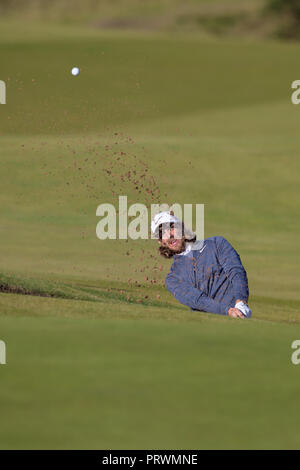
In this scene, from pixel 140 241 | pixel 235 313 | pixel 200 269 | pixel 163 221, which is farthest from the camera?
pixel 140 241

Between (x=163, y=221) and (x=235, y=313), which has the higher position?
(x=163, y=221)

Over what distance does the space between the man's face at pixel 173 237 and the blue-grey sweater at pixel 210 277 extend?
12cm

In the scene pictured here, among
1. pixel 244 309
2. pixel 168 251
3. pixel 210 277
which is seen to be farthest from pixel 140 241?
pixel 244 309

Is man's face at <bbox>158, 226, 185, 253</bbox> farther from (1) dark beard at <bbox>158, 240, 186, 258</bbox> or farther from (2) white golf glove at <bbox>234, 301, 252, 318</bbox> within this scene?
(2) white golf glove at <bbox>234, 301, 252, 318</bbox>

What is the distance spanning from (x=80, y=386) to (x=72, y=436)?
1.80 feet

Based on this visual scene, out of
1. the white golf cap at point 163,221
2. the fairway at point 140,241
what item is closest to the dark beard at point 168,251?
the white golf cap at point 163,221

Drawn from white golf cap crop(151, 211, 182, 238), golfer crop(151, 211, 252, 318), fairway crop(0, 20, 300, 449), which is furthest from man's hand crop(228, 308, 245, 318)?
white golf cap crop(151, 211, 182, 238)

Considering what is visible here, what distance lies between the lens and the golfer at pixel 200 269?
7.13 metres

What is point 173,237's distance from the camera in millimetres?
7160

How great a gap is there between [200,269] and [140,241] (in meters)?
6.57

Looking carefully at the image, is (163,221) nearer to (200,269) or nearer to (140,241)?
(200,269)

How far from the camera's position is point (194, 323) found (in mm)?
5367

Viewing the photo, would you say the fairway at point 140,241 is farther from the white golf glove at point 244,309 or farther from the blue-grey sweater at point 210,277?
the white golf glove at point 244,309

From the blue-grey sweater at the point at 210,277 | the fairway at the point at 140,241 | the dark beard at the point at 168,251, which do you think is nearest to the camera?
the fairway at the point at 140,241
